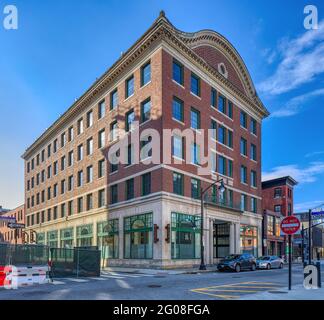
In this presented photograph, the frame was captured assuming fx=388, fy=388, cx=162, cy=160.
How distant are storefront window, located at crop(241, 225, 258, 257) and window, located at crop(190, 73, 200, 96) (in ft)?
58.2

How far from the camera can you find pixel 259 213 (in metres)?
51.2

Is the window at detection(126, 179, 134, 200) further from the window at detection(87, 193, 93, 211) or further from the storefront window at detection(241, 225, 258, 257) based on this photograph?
the storefront window at detection(241, 225, 258, 257)

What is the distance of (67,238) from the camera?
51.7m

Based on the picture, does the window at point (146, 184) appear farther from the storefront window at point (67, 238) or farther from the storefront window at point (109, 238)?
the storefront window at point (67, 238)

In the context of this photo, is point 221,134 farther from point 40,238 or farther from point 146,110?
point 40,238

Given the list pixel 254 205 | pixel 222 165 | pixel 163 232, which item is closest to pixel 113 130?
pixel 222 165

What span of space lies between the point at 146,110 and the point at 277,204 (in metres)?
44.5

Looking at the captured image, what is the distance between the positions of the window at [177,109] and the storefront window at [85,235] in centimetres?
1781

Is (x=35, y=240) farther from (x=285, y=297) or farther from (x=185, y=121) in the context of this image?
(x=285, y=297)

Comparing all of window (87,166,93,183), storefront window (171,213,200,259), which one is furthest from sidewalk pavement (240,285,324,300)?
window (87,166,93,183)

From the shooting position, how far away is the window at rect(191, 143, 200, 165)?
3756 cm

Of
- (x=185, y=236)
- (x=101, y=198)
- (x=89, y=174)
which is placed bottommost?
(x=185, y=236)

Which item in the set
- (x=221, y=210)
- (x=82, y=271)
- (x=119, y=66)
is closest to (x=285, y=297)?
(x=82, y=271)

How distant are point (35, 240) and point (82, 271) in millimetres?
44265
